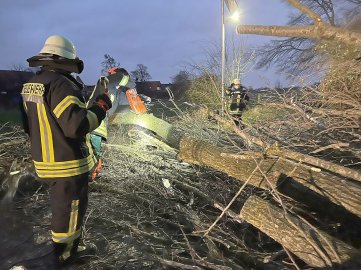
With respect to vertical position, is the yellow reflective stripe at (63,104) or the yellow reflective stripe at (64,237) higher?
the yellow reflective stripe at (63,104)

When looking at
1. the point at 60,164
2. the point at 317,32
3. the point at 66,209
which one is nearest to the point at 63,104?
the point at 60,164

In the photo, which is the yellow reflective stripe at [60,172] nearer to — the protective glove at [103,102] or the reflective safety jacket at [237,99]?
the protective glove at [103,102]

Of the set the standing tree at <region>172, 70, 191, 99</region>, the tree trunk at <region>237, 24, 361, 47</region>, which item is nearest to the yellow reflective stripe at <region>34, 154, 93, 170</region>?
the tree trunk at <region>237, 24, 361, 47</region>

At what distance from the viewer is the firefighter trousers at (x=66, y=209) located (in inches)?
90.4

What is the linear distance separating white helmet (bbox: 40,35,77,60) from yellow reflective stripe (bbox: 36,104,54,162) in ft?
1.41

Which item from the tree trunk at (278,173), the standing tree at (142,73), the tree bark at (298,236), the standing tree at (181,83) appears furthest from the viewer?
the standing tree at (142,73)

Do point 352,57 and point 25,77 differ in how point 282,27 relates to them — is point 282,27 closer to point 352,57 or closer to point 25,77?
point 352,57

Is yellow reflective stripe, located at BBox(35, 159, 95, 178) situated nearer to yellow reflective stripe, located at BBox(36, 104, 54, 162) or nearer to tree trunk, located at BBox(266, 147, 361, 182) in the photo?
yellow reflective stripe, located at BBox(36, 104, 54, 162)

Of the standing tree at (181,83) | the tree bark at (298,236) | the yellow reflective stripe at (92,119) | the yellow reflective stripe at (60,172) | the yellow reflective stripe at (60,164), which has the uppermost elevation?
the standing tree at (181,83)

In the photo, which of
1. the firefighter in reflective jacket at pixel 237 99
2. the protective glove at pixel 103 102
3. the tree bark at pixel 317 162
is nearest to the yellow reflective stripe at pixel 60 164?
the protective glove at pixel 103 102

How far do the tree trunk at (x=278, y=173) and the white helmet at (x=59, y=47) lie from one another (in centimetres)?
177

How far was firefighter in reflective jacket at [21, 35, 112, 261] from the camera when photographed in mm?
2172

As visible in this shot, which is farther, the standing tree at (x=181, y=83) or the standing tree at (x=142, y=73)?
the standing tree at (x=142, y=73)

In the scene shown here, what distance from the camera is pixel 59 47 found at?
7.66 feet
